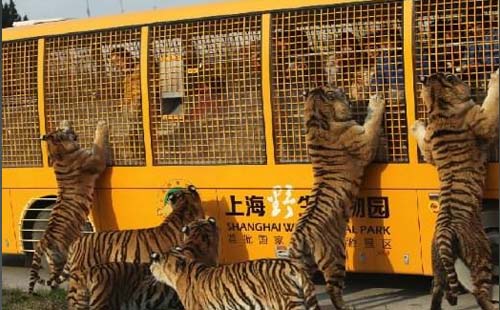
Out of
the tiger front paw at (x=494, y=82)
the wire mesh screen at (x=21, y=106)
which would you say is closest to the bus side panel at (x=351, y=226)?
the tiger front paw at (x=494, y=82)

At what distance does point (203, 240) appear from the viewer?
8031 mm

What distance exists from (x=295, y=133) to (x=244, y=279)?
1.93 metres

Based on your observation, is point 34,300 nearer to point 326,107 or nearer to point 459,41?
point 326,107

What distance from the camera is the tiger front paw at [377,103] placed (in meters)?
8.31

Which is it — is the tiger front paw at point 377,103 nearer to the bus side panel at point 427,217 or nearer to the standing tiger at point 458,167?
the standing tiger at point 458,167

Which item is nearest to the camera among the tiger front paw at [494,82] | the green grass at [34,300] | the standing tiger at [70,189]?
the tiger front paw at [494,82]

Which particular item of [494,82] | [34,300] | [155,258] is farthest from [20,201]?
[494,82]

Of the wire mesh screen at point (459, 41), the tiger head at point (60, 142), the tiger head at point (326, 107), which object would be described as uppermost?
the wire mesh screen at point (459, 41)

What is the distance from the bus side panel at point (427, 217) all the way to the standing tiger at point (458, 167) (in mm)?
257

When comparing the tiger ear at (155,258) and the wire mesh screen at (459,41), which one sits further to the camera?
the wire mesh screen at (459,41)

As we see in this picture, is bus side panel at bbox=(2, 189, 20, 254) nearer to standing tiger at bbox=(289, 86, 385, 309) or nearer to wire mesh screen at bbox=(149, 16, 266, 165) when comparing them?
wire mesh screen at bbox=(149, 16, 266, 165)

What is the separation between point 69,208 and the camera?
9.86m

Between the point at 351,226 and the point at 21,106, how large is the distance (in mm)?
3947

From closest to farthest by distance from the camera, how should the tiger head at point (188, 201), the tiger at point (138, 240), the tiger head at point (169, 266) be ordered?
the tiger head at point (169, 266) → the tiger at point (138, 240) → the tiger head at point (188, 201)
